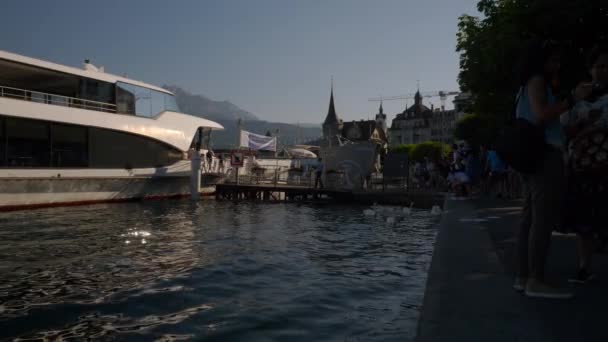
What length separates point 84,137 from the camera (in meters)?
20.9

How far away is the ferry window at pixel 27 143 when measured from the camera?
18.5 meters

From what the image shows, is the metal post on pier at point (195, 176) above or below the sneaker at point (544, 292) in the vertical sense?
above

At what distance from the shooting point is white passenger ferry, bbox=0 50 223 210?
59.9ft

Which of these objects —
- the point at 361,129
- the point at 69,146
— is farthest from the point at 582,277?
the point at 361,129

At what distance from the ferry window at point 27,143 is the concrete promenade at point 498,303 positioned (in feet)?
59.5

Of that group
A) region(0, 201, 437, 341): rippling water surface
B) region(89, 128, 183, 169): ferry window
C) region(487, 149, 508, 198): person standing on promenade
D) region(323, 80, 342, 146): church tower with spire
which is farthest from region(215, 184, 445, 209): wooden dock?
region(323, 80, 342, 146): church tower with spire

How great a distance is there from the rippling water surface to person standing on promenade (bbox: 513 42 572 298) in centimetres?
117

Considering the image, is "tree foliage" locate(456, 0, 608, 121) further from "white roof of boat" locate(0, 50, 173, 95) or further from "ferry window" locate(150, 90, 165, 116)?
"white roof of boat" locate(0, 50, 173, 95)

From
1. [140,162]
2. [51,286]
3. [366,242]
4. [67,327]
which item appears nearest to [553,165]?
[67,327]

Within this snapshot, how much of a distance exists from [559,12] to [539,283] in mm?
10060

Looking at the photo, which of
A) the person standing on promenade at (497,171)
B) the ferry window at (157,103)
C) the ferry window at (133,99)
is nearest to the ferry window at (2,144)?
the ferry window at (133,99)

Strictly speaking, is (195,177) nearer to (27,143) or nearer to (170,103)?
(170,103)

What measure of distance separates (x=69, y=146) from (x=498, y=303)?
67.3ft

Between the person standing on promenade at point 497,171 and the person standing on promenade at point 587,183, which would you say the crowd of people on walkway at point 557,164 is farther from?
the person standing on promenade at point 497,171
